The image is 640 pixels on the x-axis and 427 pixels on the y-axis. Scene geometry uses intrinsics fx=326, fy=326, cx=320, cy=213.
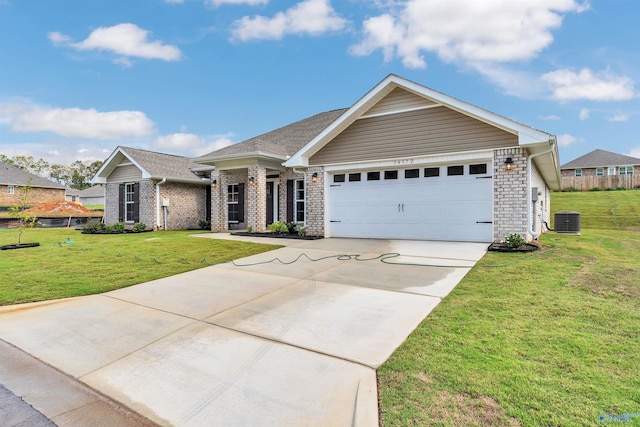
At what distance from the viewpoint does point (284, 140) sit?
1605 centimetres

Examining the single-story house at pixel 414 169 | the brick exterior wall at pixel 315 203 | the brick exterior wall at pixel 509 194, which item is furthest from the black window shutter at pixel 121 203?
the brick exterior wall at pixel 509 194

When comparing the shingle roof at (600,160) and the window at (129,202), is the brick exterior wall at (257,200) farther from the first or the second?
the shingle roof at (600,160)

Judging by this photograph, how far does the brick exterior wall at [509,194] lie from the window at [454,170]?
890 millimetres

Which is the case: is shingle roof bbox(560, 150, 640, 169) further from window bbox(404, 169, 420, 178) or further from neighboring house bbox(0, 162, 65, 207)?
neighboring house bbox(0, 162, 65, 207)

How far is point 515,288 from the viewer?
15.9ft

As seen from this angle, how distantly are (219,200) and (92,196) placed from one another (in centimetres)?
4645

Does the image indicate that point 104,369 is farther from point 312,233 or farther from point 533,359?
point 312,233

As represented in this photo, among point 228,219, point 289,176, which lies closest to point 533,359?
point 289,176

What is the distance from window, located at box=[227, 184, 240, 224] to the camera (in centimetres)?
1573

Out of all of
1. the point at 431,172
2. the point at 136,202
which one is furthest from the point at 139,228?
the point at 431,172

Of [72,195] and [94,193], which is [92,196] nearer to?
[94,193]

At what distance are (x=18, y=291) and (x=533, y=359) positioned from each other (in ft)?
24.2

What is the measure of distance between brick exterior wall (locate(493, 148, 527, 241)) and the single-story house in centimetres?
2

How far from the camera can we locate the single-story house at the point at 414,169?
8633mm
